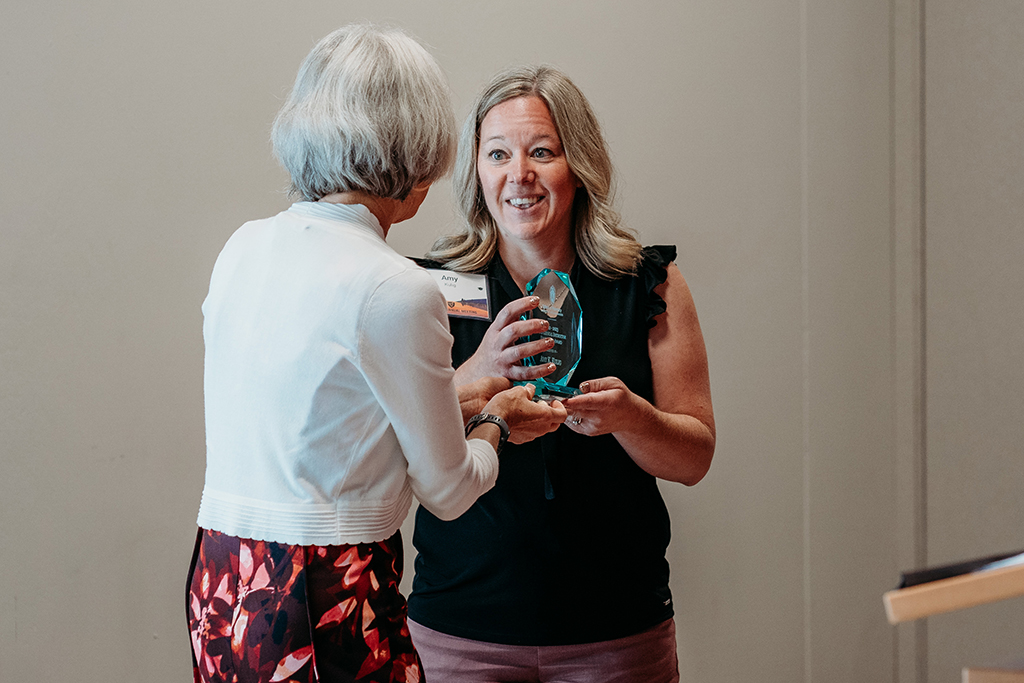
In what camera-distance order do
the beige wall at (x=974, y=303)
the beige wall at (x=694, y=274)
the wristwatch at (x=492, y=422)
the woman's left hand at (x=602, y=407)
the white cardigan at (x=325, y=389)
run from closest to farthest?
1. the white cardigan at (x=325, y=389)
2. the wristwatch at (x=492, y=422)
3. the woman's left hand at (x=602, y=407)
4. the beige wall at (x=694, y=274)
5. the beige wall at (x=974, y=303)

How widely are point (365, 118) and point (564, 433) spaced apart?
780 mm

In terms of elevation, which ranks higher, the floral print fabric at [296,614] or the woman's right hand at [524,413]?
the woman's right hand at [524,413]

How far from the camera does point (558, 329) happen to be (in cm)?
158

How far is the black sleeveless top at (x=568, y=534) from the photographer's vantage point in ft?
5.00

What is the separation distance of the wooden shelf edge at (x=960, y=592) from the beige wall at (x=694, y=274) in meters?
1.48

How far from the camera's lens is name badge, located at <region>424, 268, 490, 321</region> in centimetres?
165

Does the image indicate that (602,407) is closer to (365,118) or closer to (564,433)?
(564,433)

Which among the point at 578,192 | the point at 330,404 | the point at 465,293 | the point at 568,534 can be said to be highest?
the point at 578,192

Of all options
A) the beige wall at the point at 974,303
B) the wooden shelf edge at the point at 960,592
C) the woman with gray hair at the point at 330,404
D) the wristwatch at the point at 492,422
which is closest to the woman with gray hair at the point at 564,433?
the wristwatch at the point at 492,422

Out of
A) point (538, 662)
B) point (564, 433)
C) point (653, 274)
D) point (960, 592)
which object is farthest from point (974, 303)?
point (960, 592)

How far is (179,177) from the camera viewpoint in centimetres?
192

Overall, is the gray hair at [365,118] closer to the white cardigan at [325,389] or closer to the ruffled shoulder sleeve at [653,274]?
the white cardigan at [325,389]

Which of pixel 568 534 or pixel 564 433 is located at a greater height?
pixel 564 433

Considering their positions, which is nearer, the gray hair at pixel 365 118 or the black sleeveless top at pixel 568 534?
the gray hair at pixel 365 118
